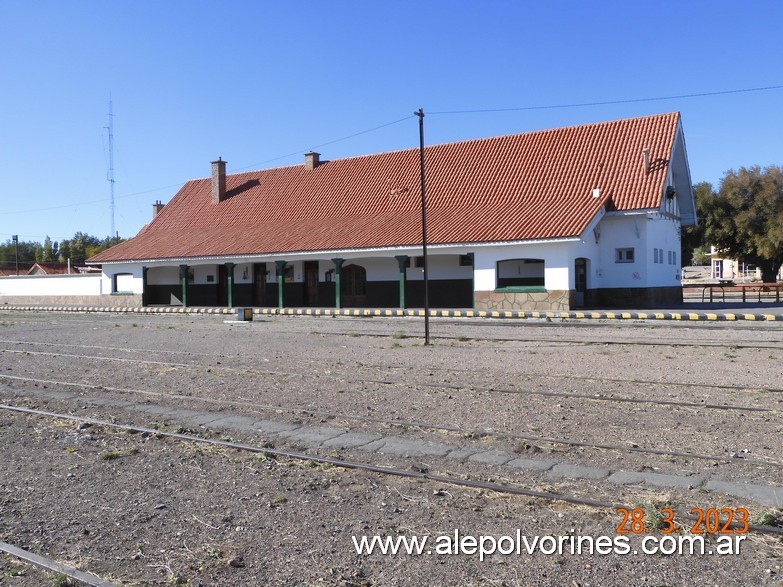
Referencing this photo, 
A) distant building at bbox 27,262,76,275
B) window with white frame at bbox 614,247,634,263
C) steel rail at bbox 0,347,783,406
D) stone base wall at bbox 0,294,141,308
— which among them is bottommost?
steel rail at bbox 0,347,783,406

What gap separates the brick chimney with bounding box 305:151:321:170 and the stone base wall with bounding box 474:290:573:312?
16965 millimetres

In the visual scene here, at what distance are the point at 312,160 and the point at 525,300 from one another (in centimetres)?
1905

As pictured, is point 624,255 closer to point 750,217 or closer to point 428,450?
point 750,217

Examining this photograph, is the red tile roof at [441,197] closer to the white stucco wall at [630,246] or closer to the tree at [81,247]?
the white stucco wall at [630,246]

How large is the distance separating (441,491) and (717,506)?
216 cm

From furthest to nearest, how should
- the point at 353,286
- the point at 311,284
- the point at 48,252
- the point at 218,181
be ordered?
1. the point at 48,252
2. the point at 218,181
3. the point at 311,284
4. the point at 353,286

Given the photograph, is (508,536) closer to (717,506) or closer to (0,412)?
(717,506)

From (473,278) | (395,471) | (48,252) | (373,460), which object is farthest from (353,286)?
(48,252)

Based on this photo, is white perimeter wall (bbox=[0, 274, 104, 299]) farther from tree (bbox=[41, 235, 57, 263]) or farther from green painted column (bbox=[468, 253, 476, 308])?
tree (bbox=[41, 235, 57, 263])

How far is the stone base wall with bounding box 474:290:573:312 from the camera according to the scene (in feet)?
93.0

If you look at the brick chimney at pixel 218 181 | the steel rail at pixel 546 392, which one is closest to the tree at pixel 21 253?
the brick chimney at pixel 218 181

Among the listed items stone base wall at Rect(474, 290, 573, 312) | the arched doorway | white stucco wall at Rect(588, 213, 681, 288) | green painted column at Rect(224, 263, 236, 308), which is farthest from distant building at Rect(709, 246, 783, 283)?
green painted column at Rect(224, 263, 236, 308)

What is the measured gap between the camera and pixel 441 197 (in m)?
36.0

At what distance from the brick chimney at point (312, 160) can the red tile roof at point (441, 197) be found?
526 mm
